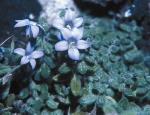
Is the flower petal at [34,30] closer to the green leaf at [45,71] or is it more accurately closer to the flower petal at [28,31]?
the flower petal at [28,31]

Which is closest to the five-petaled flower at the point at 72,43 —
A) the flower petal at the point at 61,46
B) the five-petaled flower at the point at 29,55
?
the flower petal at the point at 61,46

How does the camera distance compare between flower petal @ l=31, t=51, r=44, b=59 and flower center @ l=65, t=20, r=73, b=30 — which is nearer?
flower petal @ l=31, t=51, r=44, b=59

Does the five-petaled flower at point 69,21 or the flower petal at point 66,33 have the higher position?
the five-petaled flower at point 69,21

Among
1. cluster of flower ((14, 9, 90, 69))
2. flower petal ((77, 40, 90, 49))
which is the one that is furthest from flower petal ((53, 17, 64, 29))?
flower petal ((77, 40, 90, 49))

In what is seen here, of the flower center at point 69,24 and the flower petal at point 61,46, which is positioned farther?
the flower center at point 69,24

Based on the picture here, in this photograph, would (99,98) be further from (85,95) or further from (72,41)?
(72,41)

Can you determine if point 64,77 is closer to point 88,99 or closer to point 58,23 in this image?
point 88,99

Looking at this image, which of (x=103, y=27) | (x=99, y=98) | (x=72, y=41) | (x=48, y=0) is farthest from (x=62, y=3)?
(x=99, y=98)

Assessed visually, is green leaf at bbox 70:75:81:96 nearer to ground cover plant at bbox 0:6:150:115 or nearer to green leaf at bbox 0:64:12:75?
ground cover plant at bbox 0:6:150:115

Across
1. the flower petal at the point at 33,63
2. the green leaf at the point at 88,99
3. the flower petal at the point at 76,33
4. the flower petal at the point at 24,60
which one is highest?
the flower petal at the point at 76,33
